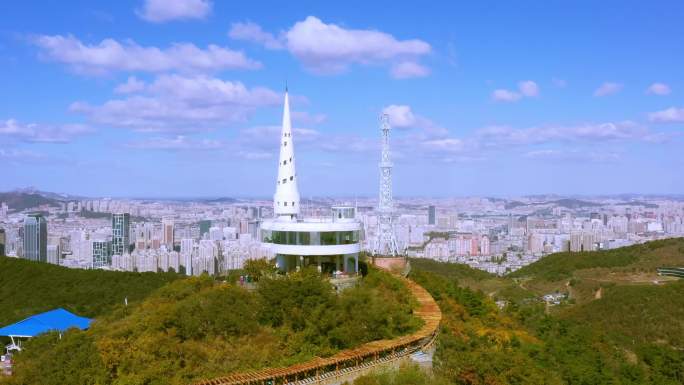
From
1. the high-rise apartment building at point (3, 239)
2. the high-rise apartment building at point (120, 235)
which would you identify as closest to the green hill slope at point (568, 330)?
the high-rise apartment building at point (120, 235)

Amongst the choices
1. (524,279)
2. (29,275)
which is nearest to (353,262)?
(29,275)

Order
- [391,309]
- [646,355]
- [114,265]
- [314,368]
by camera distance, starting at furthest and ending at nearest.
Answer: [114,265]
[646,355]
[391,309]
[314,368]

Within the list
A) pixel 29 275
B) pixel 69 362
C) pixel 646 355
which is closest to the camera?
pixel 69 362

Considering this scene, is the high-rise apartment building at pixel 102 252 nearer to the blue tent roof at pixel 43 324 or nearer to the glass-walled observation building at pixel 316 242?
the blue tent roof at pixel 43 324

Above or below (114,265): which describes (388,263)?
above

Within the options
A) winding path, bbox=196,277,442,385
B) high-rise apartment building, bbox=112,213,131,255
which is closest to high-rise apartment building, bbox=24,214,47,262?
high-rise apartment building, bbox=112,213,131,255

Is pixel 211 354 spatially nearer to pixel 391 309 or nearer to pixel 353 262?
pixel 391 309

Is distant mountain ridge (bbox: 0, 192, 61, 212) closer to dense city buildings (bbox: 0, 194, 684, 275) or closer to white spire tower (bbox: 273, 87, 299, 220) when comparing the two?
dense city buildings (bbox: 0, 194, 684, 275)
